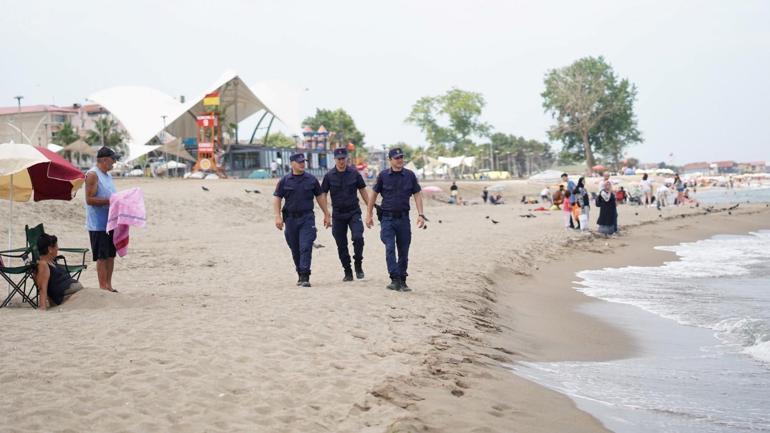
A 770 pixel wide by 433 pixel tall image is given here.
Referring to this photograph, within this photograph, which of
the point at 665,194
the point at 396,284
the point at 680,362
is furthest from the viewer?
the point at 665,194

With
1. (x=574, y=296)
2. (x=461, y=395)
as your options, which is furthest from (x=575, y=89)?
(x=461, y=395)

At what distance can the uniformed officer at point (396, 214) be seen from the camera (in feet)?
30.1

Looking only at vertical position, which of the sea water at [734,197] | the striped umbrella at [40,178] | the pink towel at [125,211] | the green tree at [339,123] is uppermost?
the green tree at [339,123]

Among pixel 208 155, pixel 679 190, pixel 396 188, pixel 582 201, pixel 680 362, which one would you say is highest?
pixel 208 155

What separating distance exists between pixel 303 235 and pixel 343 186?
30.2 inches

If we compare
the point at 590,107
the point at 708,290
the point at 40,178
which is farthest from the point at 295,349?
the point at 590,107

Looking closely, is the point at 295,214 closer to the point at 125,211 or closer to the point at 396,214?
the point at 396,214

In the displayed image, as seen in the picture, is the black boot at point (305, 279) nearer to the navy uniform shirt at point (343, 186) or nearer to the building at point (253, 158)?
the navy uniform shirt at point (343, 186)

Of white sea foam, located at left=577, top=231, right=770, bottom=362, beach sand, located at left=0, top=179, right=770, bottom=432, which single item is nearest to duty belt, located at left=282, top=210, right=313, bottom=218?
beach sand, located at left=0, top=179, right=770, bottom=432

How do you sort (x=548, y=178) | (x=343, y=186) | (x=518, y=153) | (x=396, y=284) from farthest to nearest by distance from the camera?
(x=518, y=153), (x=548, y=178), (x=343, y=186), (x=396, y=284)

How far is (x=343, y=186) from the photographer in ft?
31.4

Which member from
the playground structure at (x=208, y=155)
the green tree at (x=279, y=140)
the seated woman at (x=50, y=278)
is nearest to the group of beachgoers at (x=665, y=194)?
the playground structure at (x=208, y=155)

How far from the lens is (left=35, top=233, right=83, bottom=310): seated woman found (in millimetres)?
7719

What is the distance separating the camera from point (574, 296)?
1165 centimetres
